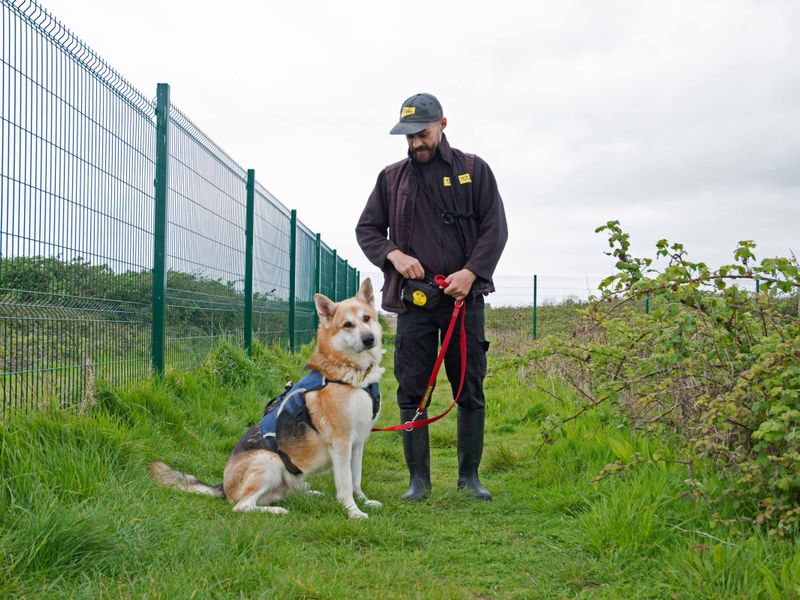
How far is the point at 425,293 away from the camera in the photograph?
420 centimetres

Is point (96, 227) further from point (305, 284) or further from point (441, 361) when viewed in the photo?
point (305, 284)

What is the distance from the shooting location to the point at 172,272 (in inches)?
242

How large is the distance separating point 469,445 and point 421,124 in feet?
6.50

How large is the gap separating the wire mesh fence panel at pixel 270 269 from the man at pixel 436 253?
4927 mm

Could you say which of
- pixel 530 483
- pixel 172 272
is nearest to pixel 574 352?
pixel 530 483

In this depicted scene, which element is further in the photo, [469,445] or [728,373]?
[469,445]

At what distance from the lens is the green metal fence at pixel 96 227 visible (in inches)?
149

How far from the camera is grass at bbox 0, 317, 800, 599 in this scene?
250 centimetres

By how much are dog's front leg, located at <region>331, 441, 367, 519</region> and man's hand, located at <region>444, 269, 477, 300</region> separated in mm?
1056

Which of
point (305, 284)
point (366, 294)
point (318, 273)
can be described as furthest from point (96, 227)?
point (318, 273)

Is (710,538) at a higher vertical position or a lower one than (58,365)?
lower

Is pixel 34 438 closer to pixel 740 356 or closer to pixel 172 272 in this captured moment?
pixel 172 272

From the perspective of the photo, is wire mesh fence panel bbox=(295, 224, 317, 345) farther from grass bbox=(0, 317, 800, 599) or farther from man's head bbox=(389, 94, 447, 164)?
man's head bbox=(389, 94, 447, 164)

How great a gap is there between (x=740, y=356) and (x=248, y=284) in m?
6.51
